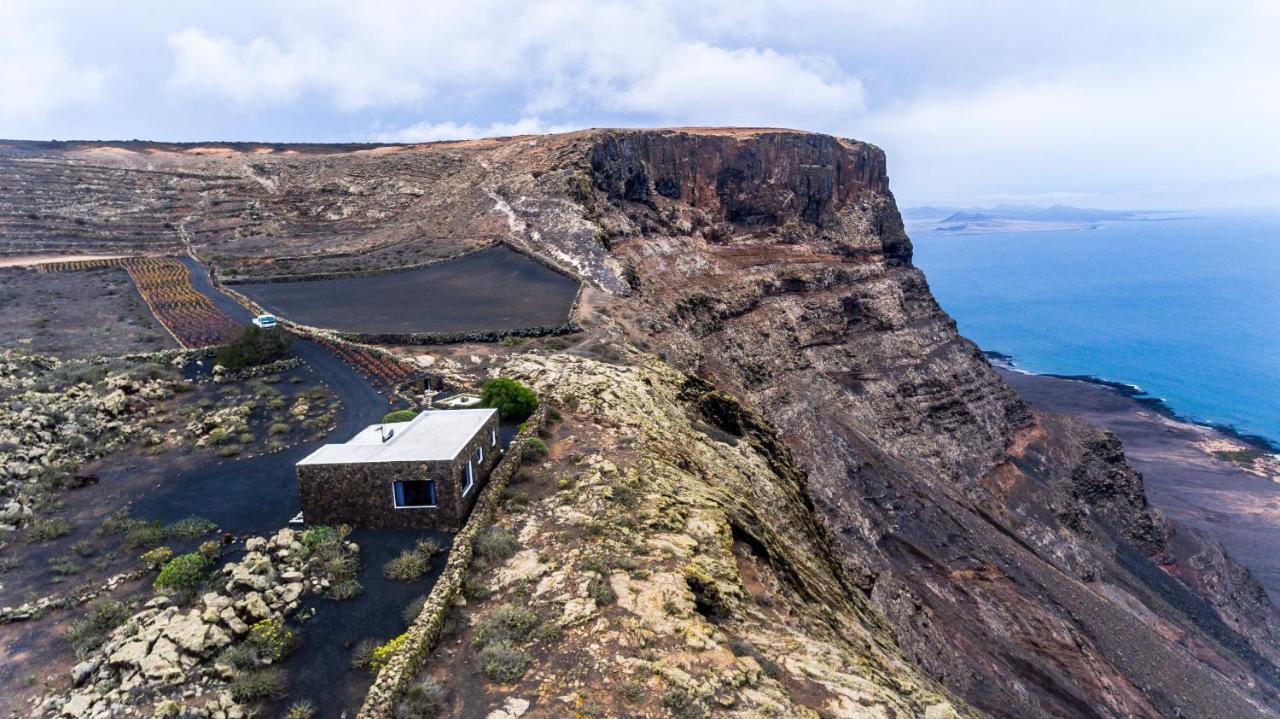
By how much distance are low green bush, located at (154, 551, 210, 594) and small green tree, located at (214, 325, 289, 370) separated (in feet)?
52.8

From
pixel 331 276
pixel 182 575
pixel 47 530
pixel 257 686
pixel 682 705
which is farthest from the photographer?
pixel 331 276

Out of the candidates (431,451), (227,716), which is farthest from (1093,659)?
(227,716)

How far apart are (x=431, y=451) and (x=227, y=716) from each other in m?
6.71

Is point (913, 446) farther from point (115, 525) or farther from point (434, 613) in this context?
point (115, 525)

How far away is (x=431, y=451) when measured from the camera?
50.8 feet

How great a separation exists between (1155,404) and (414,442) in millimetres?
113725

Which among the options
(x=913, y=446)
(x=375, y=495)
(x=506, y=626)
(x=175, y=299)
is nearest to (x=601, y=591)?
(x=506, y=626)

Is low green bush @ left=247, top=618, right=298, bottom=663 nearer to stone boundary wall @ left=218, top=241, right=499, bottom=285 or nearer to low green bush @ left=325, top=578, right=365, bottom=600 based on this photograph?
low green bush @ left=325, top=578, right=365, bottom=600

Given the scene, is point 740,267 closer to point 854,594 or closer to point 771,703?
point 854,594

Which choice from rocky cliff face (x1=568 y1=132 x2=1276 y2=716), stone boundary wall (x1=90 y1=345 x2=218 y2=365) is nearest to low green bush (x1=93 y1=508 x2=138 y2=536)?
stone boundary wall (x1=90 y1=345 x2=218 y2=365)

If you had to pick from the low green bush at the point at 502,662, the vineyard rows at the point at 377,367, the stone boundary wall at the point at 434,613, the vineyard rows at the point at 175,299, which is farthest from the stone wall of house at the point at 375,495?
the vineyard rows at the point at 175,299

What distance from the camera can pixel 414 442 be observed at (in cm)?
1627

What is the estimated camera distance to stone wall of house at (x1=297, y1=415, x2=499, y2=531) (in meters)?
15.0

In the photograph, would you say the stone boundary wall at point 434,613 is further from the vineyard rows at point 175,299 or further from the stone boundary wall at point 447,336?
the vineyard rows at point 175,299
